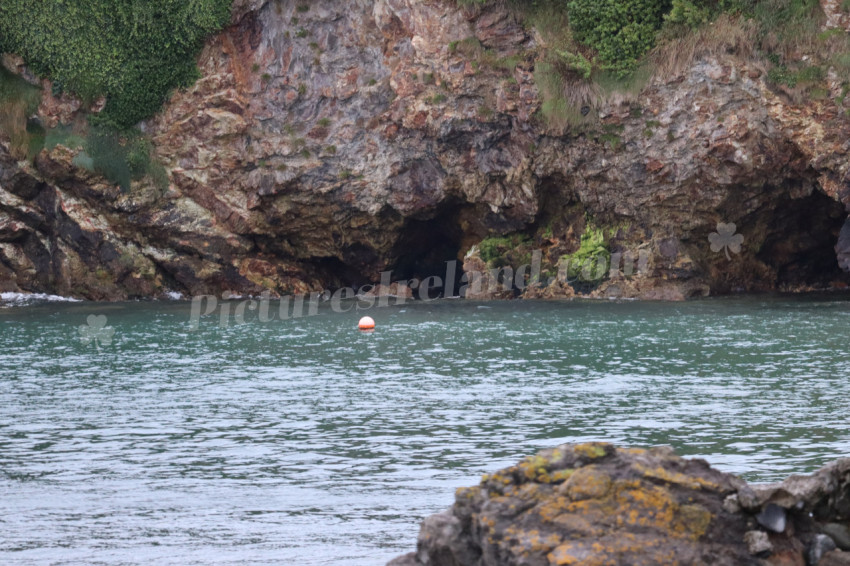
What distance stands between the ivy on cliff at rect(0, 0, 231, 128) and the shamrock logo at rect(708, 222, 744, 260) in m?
20.2

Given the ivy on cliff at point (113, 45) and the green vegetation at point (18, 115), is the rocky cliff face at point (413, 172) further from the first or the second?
the ivy on cliff at point (113, 45)

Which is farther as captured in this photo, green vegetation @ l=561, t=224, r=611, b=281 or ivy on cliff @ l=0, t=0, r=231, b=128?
ivy on cliff @ l=0, t=0, r=231, b=128

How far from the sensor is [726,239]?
3750cm

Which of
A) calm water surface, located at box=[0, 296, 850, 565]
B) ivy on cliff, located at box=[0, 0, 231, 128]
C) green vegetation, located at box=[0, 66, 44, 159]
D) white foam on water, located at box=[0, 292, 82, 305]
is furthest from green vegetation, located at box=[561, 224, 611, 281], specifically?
green vegetation, located at box=[0, 66, 44, 159]

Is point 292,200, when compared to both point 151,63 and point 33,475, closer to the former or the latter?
point 151,63

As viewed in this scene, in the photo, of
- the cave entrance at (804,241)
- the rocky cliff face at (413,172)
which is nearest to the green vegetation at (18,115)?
the rocky cliff face at (413,172)

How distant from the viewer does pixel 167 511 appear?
1164cm

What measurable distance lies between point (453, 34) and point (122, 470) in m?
27.2

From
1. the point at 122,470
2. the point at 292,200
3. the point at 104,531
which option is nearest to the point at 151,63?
the point at 292,200

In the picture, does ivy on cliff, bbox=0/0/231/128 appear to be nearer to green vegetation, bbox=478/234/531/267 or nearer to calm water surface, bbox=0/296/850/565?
green vegetation, bbox=478/234/531/267

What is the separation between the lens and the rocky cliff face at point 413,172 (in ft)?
116

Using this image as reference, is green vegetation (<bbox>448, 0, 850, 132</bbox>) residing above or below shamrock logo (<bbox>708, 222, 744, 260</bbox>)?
above

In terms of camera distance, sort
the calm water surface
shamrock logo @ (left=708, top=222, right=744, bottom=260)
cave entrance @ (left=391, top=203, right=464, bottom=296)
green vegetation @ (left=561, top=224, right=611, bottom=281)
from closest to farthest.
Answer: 1. the calm water surface
2. shamrock logo @ (left=708, top=222, right=744, bottom=260)
3. green vegetation @ (left=561, top=224, right=611, bottom=281)
4. cave entrance @ (left=391, top=203, right=464, bottom=296)

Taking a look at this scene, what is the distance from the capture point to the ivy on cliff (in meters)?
40.5
